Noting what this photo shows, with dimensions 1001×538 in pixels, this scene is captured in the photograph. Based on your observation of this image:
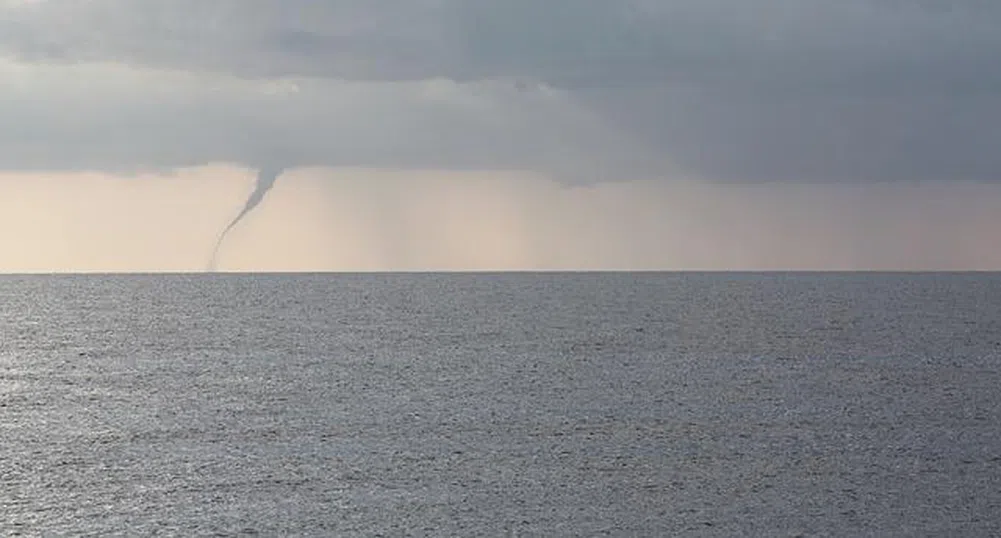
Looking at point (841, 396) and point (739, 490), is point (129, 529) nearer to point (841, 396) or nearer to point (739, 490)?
point (739, 490)

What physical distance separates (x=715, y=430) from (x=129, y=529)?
1063 inches

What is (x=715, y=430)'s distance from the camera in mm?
57438

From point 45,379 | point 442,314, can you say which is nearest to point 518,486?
point 45,379

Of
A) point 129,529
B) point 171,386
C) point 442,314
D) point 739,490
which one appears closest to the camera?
point 129,529

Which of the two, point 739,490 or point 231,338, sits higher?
point 231,338

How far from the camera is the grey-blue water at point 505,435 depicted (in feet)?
126

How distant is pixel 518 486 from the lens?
42750 millimetres

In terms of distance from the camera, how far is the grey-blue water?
38406mm

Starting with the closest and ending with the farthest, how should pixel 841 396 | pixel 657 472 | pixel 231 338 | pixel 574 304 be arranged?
pixel 657 472 → pixel 841 396 → pixel 231 338 → pixel 574 304

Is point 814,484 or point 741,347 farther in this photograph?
point 741,347

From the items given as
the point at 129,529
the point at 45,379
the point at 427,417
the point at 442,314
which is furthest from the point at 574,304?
the point at 129,529

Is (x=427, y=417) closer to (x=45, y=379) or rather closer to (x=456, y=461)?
(x=456, y=461)

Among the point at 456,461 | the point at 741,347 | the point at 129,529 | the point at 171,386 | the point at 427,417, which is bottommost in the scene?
the point at 129,529

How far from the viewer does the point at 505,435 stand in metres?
55.3
